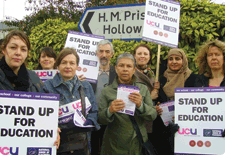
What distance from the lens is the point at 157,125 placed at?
12.0 feet

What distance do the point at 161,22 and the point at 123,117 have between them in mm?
1939

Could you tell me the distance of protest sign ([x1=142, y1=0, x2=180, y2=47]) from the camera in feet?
13.3

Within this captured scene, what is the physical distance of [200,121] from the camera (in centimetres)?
284

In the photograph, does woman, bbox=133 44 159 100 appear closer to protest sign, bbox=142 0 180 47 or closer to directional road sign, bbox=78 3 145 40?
protest sign, bbox=142 0 180 47

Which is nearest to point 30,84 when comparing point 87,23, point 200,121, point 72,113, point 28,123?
point 28,123

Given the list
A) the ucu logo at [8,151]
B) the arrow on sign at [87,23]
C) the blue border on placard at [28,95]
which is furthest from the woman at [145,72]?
the ucu logo at [8,151]

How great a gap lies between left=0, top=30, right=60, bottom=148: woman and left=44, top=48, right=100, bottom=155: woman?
0.25 metres

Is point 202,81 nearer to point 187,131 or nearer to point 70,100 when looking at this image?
point 187,131

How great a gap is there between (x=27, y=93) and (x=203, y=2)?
157 inches

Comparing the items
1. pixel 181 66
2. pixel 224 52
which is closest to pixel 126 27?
pixel 181 66

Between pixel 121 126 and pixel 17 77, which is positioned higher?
pixel 17 77

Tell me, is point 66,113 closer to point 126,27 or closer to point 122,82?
point 122,82

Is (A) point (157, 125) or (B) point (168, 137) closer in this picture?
(B) point (168, 137)

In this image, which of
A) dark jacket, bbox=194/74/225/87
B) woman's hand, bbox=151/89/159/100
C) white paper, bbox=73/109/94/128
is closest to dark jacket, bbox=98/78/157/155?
white paper, bbox=73/109/94/128
